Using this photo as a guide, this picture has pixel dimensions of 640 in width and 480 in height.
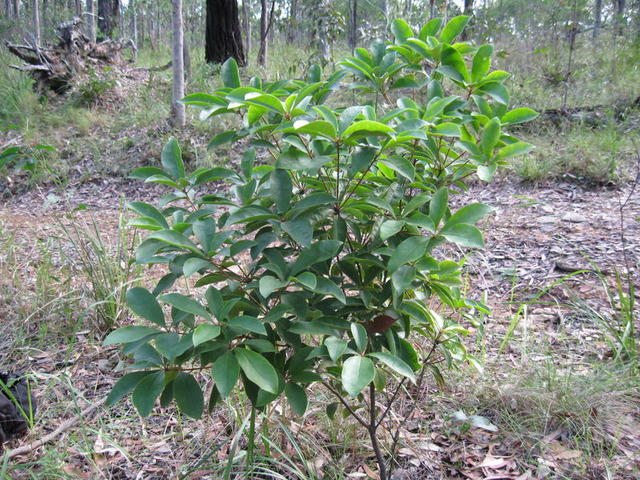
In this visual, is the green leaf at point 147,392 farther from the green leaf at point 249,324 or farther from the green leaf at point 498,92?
the green leaf at point 498,92

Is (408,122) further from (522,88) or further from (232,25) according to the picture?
(232,25)

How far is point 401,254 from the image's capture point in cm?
95

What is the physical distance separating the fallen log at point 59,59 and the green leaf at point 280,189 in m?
7.19

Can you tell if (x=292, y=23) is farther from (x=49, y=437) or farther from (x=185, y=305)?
(x=185, y=305)

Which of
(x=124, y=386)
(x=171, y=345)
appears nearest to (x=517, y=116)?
(x=171, y=345)

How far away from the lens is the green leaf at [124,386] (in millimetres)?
974

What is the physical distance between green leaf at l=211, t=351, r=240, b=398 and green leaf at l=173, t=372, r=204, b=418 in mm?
157

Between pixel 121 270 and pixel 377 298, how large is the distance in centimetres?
194

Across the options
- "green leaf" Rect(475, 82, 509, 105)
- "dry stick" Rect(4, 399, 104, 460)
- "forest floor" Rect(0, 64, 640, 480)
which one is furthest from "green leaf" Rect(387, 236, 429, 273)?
"dry stick" Rect(4, 399, 104, 460)

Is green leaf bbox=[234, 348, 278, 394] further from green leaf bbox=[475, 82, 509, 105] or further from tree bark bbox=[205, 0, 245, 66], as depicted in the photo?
tree bark bbox=[205, 0, 245, 66]

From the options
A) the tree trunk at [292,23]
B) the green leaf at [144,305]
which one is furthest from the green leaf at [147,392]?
the tree trunk at [292,23]

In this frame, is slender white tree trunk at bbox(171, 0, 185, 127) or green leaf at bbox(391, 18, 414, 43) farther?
slender white tree trunk at bbox(171, 0, 185, 127)

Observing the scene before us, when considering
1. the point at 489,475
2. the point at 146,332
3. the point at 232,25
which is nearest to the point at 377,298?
the point at 146,332

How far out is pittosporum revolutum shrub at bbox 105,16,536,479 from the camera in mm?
953
